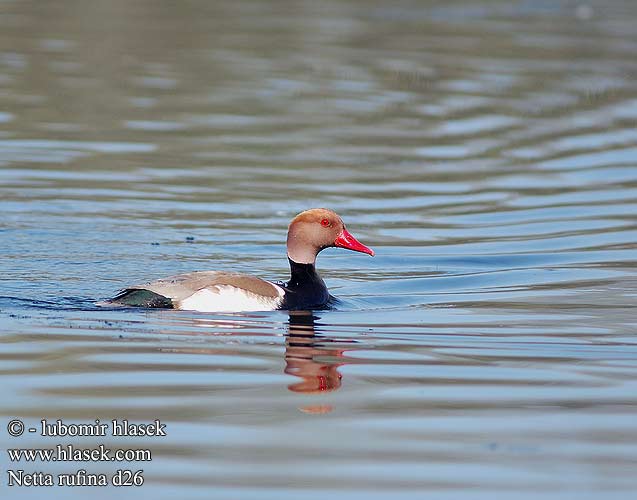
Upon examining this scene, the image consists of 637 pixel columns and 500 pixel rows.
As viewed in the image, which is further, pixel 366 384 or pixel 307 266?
pixel 307 266

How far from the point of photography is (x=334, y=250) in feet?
49.4

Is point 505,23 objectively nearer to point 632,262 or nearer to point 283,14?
point 283,14

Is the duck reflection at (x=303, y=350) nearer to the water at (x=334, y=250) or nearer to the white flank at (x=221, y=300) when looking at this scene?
the water at (x=334, y=250)

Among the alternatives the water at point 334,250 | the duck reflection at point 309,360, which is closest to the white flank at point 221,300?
the water at point 334,250

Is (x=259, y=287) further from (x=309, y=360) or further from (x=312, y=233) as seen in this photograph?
(x=309, y=360)

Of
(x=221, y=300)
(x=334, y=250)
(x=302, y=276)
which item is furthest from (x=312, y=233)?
(x=334, y=250)

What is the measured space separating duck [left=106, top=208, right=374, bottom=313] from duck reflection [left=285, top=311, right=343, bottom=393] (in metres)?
0.39

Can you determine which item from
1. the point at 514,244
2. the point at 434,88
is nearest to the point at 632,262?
the point at 514,244

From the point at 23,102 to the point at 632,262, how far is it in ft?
39.5

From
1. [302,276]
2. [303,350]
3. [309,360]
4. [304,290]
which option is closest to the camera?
[309,360]

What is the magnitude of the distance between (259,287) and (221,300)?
381 millimetres

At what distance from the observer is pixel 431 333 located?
10328 mm

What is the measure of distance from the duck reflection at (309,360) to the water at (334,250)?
3 centimetres

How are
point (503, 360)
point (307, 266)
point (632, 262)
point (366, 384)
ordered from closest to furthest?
point (366, 384), point (503, 360), point (307, 266), point (632, 262)
